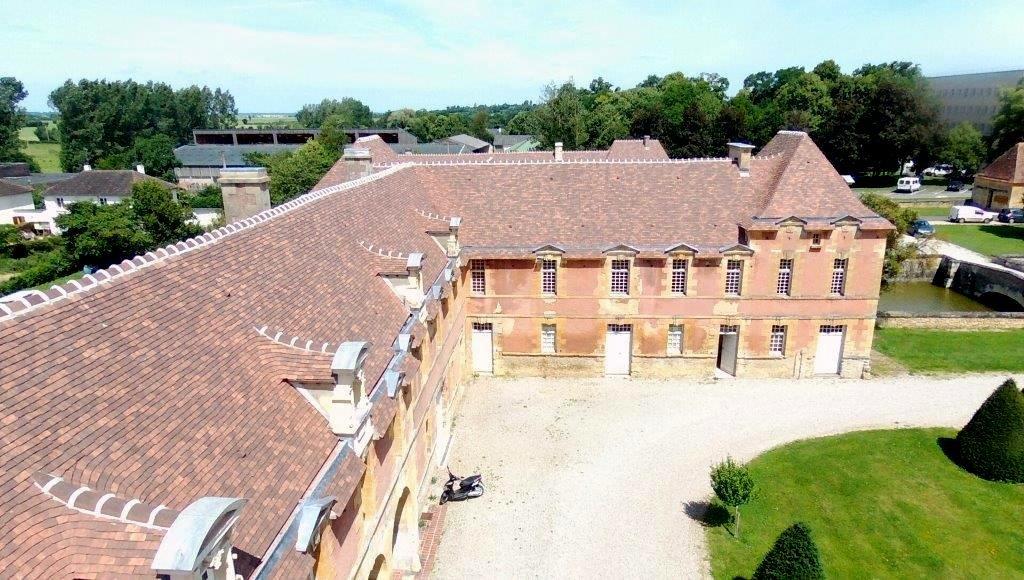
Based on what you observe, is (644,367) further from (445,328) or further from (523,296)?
(445,328)

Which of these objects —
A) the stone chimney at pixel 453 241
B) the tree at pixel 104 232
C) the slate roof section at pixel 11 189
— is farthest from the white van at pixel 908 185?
the slate roof section at pixel 11 189

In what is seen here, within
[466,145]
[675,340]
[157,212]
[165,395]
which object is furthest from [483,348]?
[466,145]

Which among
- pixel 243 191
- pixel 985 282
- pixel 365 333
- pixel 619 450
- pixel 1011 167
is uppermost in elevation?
pixel 243 191

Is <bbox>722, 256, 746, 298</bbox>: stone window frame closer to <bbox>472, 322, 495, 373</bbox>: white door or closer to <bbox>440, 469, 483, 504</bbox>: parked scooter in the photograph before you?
<bbox>472, 322, 495, 373</bbox>: white door

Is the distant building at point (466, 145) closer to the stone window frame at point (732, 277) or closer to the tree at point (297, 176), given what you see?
the tree at point (297, 176)

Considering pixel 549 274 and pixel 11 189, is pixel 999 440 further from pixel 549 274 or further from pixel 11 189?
pixel 11 189

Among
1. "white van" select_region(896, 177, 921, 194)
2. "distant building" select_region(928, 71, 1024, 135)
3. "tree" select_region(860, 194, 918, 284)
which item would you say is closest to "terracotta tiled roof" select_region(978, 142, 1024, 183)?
"white van" select_region(896, 177, 921, 194)
